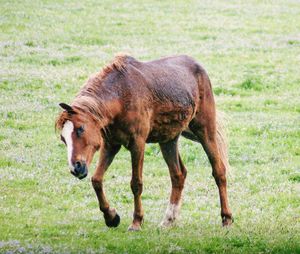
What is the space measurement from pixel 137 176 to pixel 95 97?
142 cm

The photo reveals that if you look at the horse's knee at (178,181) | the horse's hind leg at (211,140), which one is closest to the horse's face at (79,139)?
the horse's knee at (178,181)

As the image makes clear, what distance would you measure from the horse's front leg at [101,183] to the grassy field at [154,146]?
18 cm

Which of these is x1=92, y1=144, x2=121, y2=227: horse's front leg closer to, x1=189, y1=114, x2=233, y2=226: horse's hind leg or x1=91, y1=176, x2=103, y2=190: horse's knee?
x1=91, y1=176, x2=103, y2=190: horse's knee

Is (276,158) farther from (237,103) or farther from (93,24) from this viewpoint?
(93,24)

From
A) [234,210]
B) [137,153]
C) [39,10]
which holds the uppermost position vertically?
[137,153]

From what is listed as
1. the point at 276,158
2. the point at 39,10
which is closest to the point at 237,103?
the point at 276,158

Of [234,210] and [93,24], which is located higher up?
[234,210]

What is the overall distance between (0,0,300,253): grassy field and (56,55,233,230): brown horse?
2.30ft

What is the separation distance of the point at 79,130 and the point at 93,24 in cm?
2506

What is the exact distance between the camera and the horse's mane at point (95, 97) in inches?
441

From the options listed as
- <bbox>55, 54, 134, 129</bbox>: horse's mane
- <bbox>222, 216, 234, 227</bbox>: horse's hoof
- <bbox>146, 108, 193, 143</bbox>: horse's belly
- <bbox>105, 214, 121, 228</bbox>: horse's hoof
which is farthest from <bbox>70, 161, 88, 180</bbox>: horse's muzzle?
<bbox>222, 216, 234, 227</bbox>: horse's hoof

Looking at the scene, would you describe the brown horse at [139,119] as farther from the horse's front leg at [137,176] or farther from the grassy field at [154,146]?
the grassy field at [154,146]

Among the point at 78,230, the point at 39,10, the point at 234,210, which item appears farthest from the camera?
the point at 39,10

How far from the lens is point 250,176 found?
656 inches
